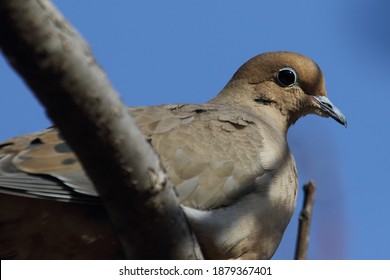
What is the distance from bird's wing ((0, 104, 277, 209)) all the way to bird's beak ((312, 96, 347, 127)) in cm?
Result: 112

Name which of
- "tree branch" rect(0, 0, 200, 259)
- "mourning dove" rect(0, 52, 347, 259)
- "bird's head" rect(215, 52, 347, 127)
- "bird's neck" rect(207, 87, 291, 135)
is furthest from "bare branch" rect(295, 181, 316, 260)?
"bird's head" rect(215, 52, 347, 127)

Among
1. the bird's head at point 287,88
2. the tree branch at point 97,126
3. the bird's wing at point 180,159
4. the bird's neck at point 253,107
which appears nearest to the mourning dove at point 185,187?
the bird's wing at point 180,159

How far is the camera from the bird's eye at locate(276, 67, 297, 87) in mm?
6000

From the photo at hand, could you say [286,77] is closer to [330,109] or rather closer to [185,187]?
[330,109]

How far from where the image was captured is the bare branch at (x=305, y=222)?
3.00m

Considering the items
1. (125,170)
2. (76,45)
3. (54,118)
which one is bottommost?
(125,170)

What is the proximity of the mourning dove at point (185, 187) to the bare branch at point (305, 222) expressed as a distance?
2.98ft

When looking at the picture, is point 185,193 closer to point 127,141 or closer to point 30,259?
point 30,259

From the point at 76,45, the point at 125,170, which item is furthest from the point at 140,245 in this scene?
the point at 76,45

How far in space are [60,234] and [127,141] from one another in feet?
5.66

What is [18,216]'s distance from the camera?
4035mm

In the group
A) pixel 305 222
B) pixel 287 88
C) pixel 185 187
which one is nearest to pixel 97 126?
pixel 305 222

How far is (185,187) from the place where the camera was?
430 cm

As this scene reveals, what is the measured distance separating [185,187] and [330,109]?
204 centimetres
